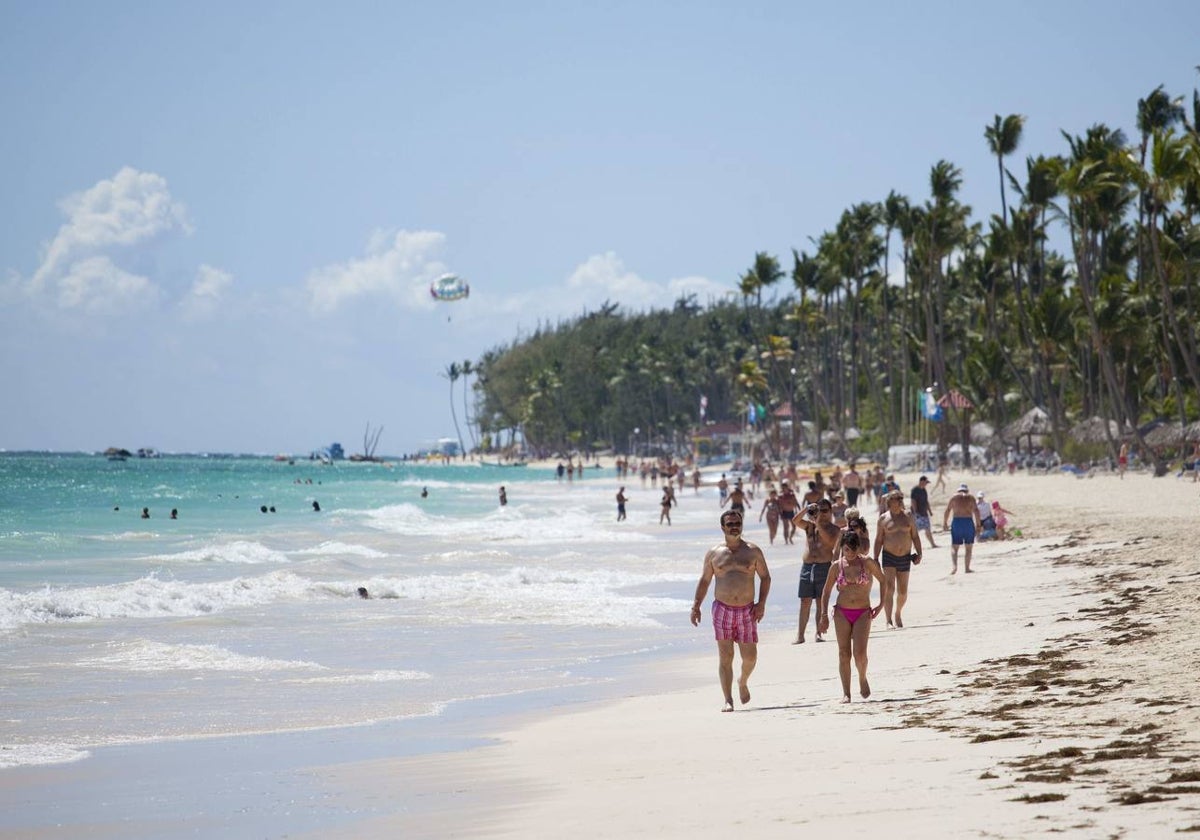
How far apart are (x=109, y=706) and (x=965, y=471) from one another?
5292 cm

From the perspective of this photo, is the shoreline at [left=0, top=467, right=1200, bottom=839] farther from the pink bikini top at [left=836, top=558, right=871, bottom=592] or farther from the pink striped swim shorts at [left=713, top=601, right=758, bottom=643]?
the pink bikini top at [left=836, top=558, right=871, bottom=592]

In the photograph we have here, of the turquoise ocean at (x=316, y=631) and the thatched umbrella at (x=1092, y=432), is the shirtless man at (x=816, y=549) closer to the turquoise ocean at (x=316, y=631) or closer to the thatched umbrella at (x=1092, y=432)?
the turquoise ocean at (x=316, y=631)

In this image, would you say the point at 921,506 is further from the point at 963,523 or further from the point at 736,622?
the point at 736,622

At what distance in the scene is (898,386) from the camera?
3713 inches

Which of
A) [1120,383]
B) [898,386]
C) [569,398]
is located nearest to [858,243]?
[898,386]

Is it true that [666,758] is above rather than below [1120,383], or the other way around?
below

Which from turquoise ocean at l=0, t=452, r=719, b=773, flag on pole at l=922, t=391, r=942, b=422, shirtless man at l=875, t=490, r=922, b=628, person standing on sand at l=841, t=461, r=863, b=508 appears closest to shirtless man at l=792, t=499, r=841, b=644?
shirtless man at l=875, t=490, r=922, b=628

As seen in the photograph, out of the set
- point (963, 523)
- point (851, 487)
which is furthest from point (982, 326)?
point (963, 523)

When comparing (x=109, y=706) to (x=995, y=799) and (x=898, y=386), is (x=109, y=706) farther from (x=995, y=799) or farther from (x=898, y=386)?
(x=898, y=386)

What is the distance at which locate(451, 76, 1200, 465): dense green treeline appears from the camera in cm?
4728

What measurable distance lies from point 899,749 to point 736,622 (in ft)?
7.22

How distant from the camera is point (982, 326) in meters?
76.0

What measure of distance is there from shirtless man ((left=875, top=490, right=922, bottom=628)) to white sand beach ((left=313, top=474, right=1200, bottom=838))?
392mm

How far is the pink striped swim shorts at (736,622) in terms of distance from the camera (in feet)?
30.6
